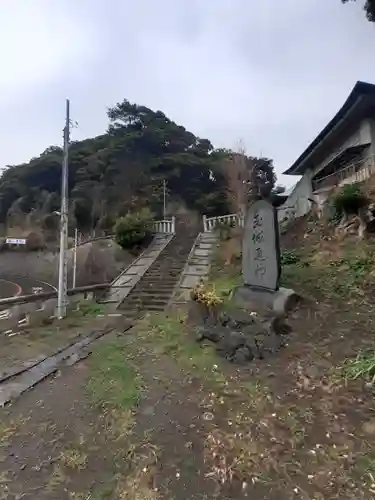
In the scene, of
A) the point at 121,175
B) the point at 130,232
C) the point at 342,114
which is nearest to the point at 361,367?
the point at 342,114

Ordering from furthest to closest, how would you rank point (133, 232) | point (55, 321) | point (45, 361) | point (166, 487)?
point (133, 232), point (55, 321), point (45, 361), point (166, 487)

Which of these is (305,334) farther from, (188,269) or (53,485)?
(188,269)

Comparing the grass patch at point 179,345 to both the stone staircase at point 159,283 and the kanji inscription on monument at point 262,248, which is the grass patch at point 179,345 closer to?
the kanji inscription on monument at point 262,248

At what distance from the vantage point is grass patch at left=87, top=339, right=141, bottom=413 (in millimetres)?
3819

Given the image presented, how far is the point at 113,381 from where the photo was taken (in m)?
4.41

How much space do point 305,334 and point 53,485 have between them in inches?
143

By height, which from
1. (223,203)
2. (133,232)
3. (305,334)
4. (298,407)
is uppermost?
(223,203)

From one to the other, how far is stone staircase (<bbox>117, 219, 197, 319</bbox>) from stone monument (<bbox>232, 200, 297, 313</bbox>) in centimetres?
354

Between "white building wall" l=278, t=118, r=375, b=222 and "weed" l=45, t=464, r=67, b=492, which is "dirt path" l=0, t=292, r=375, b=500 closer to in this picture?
"weed" l=45, t=464, r=67, b=492

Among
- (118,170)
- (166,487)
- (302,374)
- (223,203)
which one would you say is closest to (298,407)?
(302,374)

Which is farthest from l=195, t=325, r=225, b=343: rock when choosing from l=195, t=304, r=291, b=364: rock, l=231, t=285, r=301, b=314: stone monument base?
l=231, t=285, r=301, b=314: stone monument base

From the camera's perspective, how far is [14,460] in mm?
2941

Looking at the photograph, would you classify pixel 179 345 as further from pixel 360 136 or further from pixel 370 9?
pixel 360 136

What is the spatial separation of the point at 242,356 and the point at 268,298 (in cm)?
146
